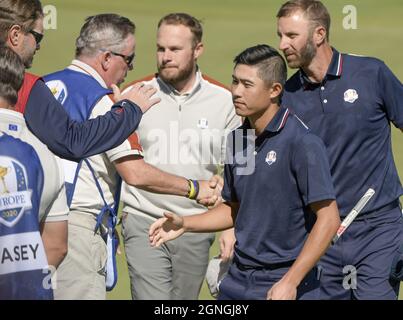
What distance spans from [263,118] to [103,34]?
1.62 metres

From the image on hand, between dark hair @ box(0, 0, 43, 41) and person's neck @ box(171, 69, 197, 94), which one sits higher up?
dark hair @ box(0, 0, 43, 41)

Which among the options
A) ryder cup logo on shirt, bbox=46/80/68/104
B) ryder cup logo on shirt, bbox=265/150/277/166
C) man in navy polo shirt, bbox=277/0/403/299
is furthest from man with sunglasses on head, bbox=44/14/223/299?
ryder cup logo on shirt, bbox=265/150/277/166

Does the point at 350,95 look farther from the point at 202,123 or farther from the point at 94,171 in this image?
the point at 94,171

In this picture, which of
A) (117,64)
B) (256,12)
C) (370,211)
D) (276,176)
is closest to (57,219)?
(276,176)

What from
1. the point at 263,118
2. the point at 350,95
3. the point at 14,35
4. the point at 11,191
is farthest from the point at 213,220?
the point at 11,191

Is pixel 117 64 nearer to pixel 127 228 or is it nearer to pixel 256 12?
pixel 127 228

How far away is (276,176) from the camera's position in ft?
23.0

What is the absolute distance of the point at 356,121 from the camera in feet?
26.9

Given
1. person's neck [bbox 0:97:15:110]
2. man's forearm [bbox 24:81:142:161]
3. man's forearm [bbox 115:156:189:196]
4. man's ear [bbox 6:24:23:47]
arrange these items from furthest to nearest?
man's forearm [bbox 115:156:189:196] → man's ear [bbox 6:24:23:47] → man's forearm [bbox 24:81:142:161] → person's neck [bbox 0:97:15:110]

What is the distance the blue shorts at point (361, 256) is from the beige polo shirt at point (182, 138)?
137cm

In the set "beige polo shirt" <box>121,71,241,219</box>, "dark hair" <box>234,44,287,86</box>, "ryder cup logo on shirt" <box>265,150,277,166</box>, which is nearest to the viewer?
"ryder cup logo on shirt" <box>265,150,277,166</box>

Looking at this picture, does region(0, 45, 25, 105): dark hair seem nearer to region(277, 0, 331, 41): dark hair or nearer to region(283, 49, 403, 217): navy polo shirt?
region(283, 49, 403, 217): navy polo shirt

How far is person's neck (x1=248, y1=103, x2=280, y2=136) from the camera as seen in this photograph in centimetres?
722

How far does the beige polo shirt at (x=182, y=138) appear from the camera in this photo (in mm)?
9156
